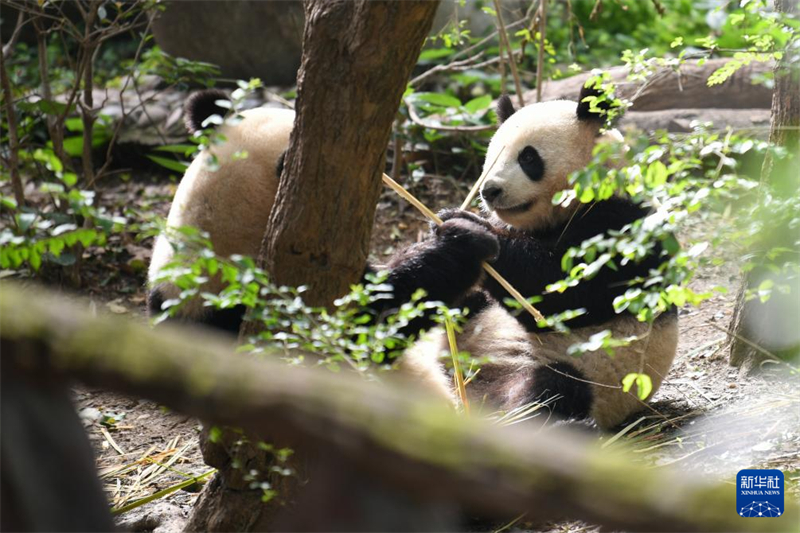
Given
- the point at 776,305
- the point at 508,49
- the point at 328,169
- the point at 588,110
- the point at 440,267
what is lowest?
the point at 776,305

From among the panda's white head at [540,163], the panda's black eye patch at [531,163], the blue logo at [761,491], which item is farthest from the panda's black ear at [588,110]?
the blue logo at [761,491]

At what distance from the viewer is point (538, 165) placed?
4.09 meters

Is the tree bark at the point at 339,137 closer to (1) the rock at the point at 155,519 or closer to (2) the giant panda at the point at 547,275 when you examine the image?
(2) the giant panda at the point at 547,275

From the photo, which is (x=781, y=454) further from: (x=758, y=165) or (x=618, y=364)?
(x=758, y=165)

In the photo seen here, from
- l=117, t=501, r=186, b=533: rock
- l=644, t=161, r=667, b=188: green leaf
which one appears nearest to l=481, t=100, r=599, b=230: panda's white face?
l=644, t=161, r=667, b=188: green leaf

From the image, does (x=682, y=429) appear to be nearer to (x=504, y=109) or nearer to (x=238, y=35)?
(x=504, y=109)

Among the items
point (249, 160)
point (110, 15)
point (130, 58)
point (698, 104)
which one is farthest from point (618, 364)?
point (110, 15)

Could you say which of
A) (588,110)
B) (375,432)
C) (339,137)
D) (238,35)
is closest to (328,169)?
(339,137)

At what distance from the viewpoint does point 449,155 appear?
7.11m

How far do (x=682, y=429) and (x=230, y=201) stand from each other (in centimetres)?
230

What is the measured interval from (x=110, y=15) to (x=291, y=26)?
3.21 m

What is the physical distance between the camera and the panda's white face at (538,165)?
4.06 metres

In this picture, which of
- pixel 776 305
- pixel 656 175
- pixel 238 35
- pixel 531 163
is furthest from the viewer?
pixel 238 35

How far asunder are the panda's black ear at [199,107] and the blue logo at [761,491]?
268 centimetres
